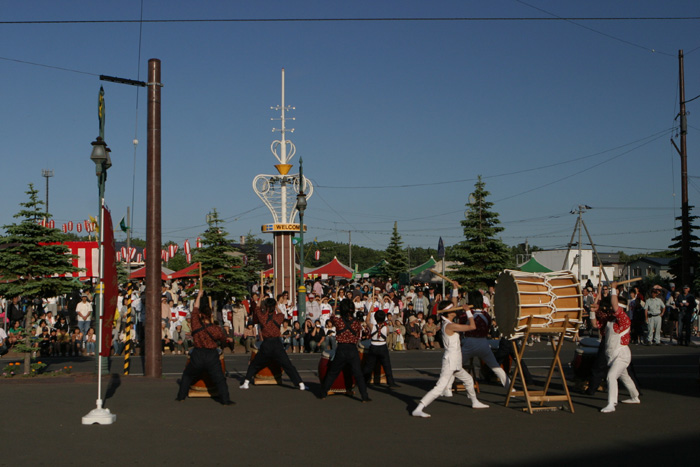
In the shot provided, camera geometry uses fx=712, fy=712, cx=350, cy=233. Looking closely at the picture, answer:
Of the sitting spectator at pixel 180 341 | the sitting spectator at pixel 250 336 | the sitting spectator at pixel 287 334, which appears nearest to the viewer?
the sitting spectator at pixel 180 341

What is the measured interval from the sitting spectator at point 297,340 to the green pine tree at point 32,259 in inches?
339

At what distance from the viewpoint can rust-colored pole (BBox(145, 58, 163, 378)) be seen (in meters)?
15.6

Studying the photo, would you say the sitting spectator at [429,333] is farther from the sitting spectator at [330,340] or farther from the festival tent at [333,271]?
the festival tent at [333,271]

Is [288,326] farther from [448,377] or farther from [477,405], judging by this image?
[448,377]

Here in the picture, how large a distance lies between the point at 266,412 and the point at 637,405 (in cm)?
610

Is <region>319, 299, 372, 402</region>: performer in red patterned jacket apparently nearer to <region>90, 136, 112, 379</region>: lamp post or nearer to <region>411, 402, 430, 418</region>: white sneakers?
<region>411, 402, 430, 418</region>: white sneakers

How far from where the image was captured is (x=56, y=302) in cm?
3309

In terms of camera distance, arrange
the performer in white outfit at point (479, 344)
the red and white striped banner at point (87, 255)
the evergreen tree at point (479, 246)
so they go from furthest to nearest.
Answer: the evergreen tree at point (479, 246), the red and white striped banner at point (87, 255), the performer in white outfit at point (479, 344)


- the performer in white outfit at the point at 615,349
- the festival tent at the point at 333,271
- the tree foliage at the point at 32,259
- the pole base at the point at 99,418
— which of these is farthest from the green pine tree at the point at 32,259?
the festival tent at the point at 333,271

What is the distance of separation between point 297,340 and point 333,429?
585 inches

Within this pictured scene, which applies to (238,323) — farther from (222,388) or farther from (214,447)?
(214,447)

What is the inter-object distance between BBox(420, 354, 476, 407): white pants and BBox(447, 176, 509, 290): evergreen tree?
3137 cm

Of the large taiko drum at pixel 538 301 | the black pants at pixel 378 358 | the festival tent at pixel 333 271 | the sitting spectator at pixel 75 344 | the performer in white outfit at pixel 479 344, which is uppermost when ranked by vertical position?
the festival tent at pixel 333 271

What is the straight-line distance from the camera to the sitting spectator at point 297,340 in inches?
955
